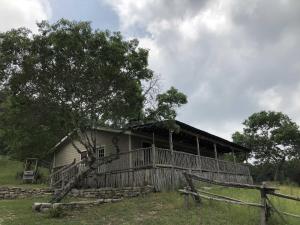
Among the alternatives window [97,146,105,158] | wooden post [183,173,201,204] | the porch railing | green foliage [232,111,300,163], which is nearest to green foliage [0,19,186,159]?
the porch railing

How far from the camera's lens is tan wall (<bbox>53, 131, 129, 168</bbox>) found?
21.5m

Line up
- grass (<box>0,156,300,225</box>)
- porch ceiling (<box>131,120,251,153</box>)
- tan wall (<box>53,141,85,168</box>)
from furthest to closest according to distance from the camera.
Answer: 1. tan wall (<box>53,141,85,168</box>)
2. porch ceiling (<box>131,120,251,153</box>)
3. grass (<box>0,156,300,225</box>)

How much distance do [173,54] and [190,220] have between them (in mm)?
8634

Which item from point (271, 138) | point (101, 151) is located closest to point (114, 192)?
point (101, 151)

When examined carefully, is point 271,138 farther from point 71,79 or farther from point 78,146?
point 71,79

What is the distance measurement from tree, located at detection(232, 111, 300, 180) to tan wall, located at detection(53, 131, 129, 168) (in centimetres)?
2461

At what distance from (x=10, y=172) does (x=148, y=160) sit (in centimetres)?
1941

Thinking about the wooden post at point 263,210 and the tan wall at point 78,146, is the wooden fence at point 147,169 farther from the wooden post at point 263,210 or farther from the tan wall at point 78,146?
the wooden post at point 263,210

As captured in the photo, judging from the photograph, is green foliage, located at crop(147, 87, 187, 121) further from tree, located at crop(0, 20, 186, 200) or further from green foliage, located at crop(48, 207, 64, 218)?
green foliage, located at crop(48, 207, 64, 218)

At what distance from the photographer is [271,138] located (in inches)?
1665

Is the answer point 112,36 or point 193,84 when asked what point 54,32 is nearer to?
point 112,36

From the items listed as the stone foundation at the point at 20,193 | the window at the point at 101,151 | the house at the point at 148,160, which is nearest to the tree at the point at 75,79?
the house at the point at 148,160

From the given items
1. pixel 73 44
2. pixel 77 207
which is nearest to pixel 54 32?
pixel 73 44

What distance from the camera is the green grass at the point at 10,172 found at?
2553 centimetres
